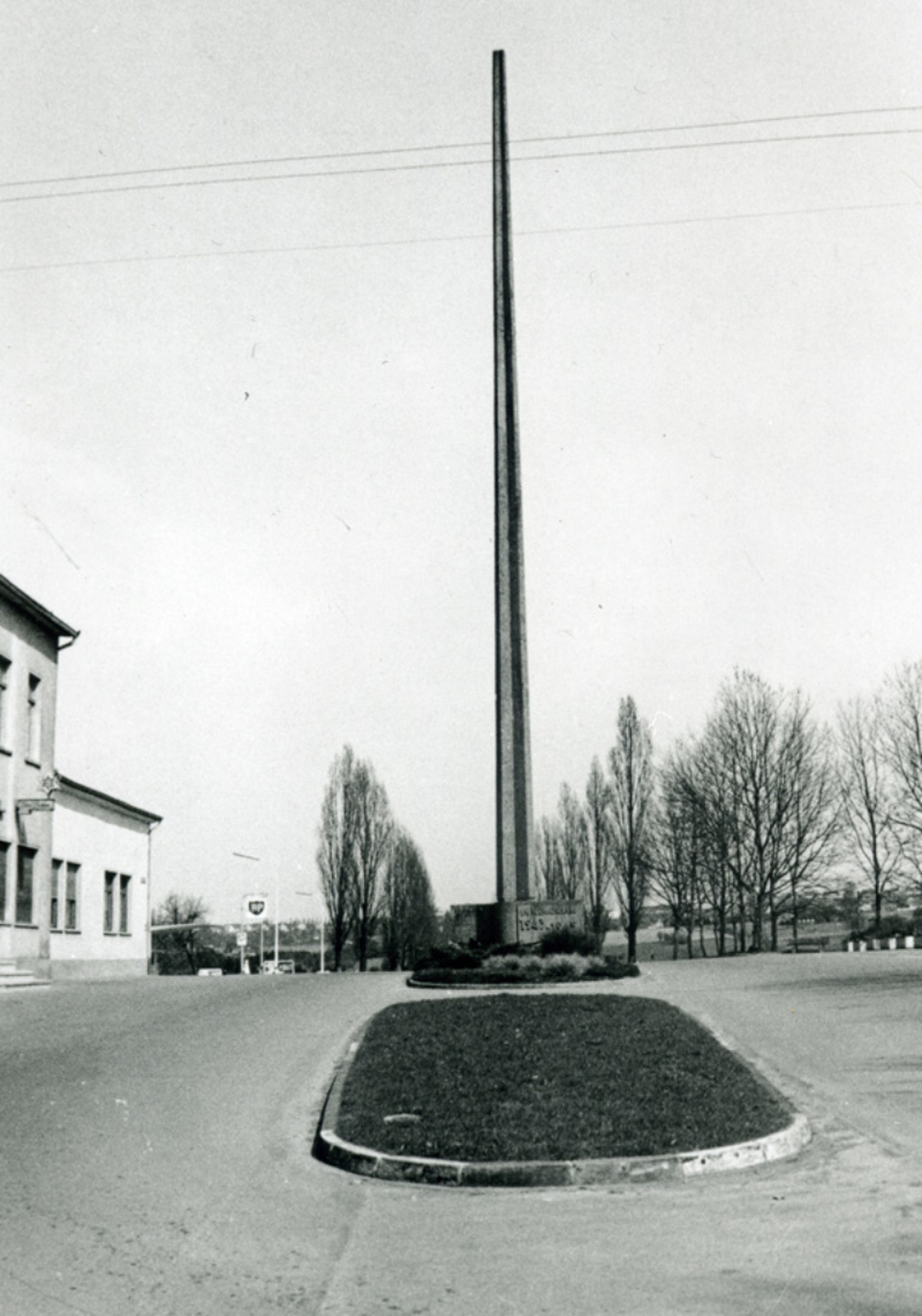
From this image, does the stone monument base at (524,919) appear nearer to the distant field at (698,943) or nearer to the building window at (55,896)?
the building window at (55,896)

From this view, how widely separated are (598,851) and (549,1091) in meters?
57.0

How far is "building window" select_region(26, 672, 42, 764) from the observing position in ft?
103

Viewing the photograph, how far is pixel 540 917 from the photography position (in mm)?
31391

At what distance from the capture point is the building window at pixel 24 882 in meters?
30.8

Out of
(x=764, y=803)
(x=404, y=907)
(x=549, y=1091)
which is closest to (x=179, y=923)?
(x=404, y=907)

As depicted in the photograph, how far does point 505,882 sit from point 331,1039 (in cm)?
1798

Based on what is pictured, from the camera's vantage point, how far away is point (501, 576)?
113 ft

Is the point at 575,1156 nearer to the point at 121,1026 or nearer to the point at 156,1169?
the point at 156,1169

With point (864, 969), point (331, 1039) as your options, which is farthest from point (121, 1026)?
point (864, 969)

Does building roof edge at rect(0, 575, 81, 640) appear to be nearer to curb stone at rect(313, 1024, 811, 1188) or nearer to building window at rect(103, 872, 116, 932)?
building window at rect(103, 872, 116, 932)

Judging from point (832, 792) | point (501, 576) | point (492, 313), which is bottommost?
point (832, 792)

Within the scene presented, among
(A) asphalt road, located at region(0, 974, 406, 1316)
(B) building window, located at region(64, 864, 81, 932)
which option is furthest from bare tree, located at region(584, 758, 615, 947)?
(A) asphalt road, located at region(0, 974, 406, 1316)

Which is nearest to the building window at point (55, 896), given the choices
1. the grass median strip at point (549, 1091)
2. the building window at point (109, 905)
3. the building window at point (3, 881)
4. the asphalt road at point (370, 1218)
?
the building window at point (109, 905)

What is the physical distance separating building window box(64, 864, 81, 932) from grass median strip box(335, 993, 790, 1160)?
25.9 m
